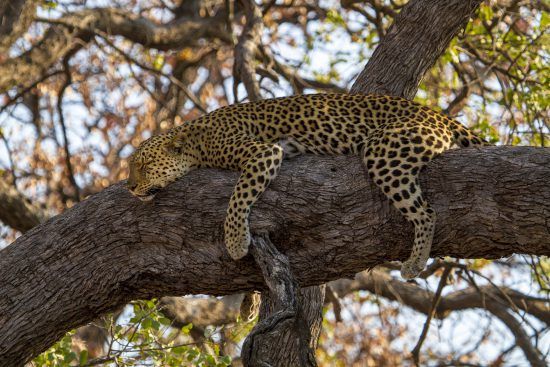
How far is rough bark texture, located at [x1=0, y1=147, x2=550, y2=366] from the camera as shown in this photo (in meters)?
5.61

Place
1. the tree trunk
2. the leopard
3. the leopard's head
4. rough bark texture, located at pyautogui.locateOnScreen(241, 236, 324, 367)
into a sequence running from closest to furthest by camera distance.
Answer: rough bark texture, located at pyautogui.locateOnScreen(241, 236, 324, 367)
the leopard
the leopard's head
the tree trunk

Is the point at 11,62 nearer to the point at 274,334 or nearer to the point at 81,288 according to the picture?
the point at 81,288

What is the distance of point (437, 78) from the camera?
485 inches

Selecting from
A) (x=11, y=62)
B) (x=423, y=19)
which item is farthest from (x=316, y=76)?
(x=423, y=19)

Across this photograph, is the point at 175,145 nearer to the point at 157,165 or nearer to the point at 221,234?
the point at 157,165

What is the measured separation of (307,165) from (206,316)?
4562 millimetres

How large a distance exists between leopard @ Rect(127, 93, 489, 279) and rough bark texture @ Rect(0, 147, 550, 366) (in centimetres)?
11

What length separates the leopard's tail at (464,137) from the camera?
6.40 metres

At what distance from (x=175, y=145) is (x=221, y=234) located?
3.77 ft

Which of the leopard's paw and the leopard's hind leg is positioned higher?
the leopard's hind leg

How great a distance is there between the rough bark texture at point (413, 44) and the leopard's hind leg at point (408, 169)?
6.06ft

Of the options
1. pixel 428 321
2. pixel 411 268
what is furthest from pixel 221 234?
pixel 428 321

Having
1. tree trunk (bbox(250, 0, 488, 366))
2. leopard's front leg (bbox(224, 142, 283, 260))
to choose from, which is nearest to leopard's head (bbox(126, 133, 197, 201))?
leopard's front leg (bbox(224, 142, 283, 260))

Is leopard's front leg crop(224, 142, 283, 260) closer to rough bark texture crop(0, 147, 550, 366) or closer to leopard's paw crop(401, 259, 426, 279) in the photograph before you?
rough bark texture crop(0, 147, 550, 366)
